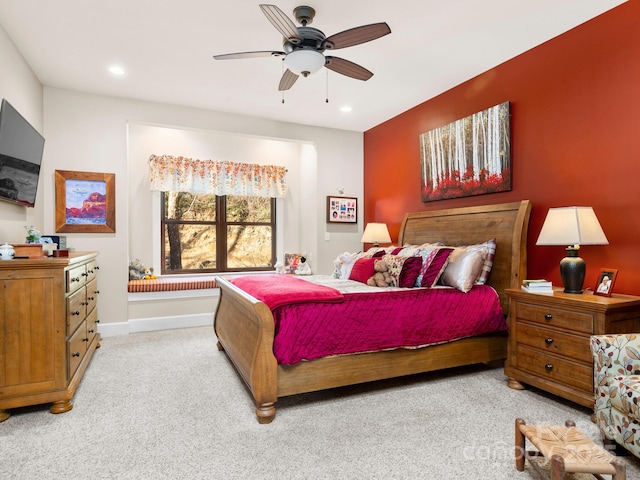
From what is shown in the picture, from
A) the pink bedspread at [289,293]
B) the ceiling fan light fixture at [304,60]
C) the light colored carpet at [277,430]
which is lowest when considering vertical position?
the light colored carpet at [277,430]

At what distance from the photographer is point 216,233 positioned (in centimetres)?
540

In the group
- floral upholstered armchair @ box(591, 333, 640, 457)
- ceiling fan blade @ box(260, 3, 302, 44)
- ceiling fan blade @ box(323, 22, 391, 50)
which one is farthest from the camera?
ceiling fan blade @ box(323, 22, 391, 50)

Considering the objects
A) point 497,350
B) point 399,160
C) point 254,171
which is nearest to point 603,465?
point 497,350

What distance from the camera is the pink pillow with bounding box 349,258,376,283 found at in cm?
330

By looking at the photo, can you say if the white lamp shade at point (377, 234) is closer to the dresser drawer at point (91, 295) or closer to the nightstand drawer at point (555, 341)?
the nightstand drawer at point (555, 341)

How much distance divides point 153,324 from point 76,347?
181 cm

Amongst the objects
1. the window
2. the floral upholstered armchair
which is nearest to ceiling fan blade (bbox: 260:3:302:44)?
the floral upholstered armchair

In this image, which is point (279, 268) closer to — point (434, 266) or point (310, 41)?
point (434, 266)

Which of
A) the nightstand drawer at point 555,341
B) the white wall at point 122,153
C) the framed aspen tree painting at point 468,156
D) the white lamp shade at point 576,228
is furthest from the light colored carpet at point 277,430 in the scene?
the framed aspen tree painting at point 468,156

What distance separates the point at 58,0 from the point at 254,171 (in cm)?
306

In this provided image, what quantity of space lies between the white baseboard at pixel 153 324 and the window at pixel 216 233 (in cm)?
82

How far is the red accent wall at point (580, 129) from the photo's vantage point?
8.09ft

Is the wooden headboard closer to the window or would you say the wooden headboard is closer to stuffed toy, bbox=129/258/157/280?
the window

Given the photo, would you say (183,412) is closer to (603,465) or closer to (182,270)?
(603,465)
